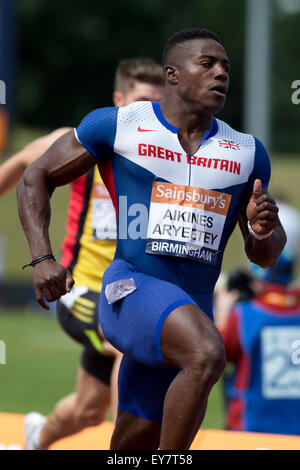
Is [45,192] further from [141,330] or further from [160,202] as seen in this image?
[141,330]

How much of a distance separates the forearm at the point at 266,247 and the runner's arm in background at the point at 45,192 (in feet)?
2.34

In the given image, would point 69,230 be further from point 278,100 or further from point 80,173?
point 278,100

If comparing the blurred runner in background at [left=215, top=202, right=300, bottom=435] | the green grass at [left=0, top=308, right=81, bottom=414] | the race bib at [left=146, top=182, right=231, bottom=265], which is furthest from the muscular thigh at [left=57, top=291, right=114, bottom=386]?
the green grass at [left=0, top=308, right=81, bottom=414]

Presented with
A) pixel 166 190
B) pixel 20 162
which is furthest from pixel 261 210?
pixel 20 162

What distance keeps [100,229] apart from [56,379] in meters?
8.77

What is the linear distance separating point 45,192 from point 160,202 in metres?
0.45

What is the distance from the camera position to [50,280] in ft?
11.1

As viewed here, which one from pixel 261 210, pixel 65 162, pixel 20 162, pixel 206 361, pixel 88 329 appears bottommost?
pixel 88 329

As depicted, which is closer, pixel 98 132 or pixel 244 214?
pixel 98 132

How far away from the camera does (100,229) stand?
192 inches

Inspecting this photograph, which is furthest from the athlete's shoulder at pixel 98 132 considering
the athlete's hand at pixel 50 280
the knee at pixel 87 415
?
the knee at pixel 87 415

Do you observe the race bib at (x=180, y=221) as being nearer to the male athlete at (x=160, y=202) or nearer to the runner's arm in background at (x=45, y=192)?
the male athlete at (x=160, y=202)

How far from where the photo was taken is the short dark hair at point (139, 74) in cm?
505

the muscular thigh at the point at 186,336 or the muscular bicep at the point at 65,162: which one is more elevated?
the muscular bicep at the point at 65,162
